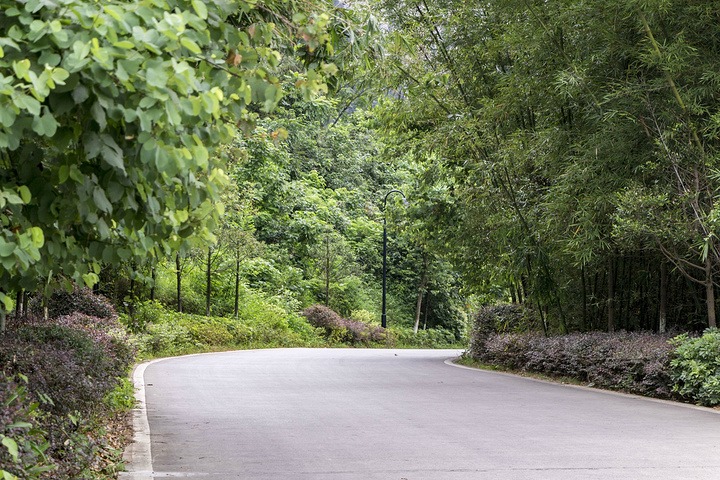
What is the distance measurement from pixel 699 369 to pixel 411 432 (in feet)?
15.0

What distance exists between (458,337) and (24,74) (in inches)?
1646

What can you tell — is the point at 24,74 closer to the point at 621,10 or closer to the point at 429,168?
the point at 621,10

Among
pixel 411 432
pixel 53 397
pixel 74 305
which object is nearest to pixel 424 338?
pixel 74 305

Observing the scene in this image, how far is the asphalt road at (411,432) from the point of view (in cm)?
609

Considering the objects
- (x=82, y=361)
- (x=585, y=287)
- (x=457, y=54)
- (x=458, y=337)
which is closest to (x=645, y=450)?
(x=82, y=361)

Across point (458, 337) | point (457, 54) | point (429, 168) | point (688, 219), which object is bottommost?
point (458, 337)

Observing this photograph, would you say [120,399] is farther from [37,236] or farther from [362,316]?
[362,316]

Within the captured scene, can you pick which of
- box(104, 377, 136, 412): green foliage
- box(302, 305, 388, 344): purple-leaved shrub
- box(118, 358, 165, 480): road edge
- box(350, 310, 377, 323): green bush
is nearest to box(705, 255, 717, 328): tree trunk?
box(118, 358, 165, 480): road edge

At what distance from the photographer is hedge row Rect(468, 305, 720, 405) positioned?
999 cm

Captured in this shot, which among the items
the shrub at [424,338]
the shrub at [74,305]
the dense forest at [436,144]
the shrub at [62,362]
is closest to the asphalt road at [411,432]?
the shrub at [62,362]

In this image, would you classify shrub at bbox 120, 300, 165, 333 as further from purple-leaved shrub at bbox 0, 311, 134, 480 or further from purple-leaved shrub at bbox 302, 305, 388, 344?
purple-leaved shrub at bbox 0, 311, 134, 480

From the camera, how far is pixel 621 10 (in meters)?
10.6

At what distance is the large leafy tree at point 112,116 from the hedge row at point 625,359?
824 centimetres

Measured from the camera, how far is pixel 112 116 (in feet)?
9.20
